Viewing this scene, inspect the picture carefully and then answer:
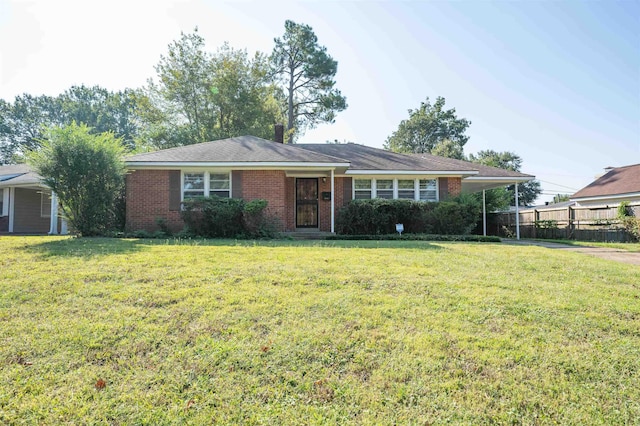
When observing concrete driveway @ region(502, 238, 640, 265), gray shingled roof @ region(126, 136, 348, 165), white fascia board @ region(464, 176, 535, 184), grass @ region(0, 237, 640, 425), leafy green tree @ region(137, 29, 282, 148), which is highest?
leafy green tree @ region(137, 29, 282, 148)

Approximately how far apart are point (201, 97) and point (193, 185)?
59.5 ft

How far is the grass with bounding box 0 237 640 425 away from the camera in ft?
8.11

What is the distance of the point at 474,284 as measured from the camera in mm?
4969

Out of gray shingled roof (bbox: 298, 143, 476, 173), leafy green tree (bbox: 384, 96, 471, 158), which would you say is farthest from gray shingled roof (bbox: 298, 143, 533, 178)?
leafy green tree (bbox: 384, 96, 471, 158)

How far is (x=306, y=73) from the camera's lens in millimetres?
31297

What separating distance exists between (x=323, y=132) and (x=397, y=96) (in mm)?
16141

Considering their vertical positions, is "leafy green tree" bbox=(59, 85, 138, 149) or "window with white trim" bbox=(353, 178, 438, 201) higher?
"leafy green tree" bbox=(59, 85, 138, 149)

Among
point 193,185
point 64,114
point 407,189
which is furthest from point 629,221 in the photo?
point 64,114

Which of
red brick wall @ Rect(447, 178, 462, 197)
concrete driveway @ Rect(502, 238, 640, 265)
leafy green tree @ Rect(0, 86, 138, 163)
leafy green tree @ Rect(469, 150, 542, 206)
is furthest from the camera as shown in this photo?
leafy green tree @ Rect(469, 150, 542, 206)

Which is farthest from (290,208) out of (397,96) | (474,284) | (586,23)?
(586,23)

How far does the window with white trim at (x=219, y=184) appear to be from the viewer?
12.8 metres

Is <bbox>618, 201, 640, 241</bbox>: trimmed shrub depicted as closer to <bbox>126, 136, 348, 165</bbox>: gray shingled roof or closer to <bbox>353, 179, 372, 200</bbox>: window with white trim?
<bbox>353, 179, 372, 200</bbox>: window with white trim

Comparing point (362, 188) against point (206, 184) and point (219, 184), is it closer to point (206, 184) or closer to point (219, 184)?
point (219, 184)

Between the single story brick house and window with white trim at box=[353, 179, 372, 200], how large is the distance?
13424 millimetres
